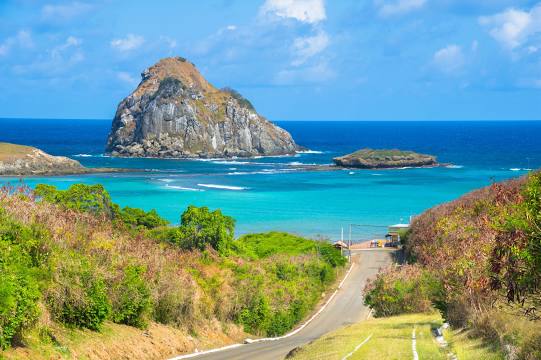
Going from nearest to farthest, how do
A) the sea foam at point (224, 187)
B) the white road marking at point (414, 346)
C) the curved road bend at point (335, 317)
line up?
the white road marking at point (414, 346)
the curved road bend at point (335, 317)
the sea foam at point (224, 187)

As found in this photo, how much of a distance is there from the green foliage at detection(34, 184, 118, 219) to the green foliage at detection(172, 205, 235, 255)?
4.54m

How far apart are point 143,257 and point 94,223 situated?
2.99 m

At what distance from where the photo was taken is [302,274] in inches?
1695

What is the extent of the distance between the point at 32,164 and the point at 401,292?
357ft

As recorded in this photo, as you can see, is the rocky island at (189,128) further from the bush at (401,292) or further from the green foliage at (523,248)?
the green foliage at (523,248)

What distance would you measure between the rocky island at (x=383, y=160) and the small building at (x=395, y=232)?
74977 mm

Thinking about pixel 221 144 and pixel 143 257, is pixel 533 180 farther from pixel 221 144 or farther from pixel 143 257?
pixel 221 144

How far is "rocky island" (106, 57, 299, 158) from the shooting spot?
173m

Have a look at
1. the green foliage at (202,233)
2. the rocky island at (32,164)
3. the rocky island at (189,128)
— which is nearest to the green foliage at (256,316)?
the green foliage at (202,233)

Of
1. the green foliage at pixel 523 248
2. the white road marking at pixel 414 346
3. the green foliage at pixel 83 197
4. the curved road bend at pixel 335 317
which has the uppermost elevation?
the green foliage at pixel 523 248

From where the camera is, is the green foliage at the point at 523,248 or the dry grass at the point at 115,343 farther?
the dry grass at the point at 115,343

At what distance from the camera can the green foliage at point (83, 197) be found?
40594mm

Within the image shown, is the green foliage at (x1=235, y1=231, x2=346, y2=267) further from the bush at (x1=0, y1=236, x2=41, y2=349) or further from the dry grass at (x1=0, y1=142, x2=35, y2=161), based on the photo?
the dry grass at (x1=0, y1=142, x2=35, y2=161)

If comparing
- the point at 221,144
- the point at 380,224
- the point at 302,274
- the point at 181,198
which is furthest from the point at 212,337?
the point at 221,144
